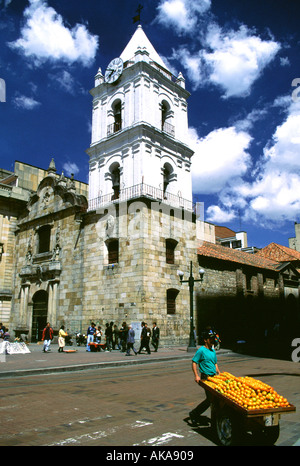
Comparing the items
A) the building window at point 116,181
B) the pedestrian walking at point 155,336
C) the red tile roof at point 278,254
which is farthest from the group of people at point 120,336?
the red tile roof at point 278,254

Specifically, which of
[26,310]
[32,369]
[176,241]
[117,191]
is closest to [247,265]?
[176,241]

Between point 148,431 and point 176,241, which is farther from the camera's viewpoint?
point 176,241

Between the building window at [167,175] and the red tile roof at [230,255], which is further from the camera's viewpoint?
the red tile roof at [230,255]

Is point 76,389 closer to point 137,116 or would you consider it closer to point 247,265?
point 137,116

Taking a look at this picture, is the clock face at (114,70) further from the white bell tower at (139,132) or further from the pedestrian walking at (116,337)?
the pedestrian walking at (116,337)

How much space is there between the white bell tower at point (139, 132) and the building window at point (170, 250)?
2601 mm

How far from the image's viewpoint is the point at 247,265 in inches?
1206

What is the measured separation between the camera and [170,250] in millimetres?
22719

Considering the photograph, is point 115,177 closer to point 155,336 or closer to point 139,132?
point 139,132

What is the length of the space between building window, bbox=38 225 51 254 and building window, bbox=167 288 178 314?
10903mm

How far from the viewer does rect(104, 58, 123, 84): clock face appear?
25641 millimetres

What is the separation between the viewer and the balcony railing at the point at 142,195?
2159 centimetres

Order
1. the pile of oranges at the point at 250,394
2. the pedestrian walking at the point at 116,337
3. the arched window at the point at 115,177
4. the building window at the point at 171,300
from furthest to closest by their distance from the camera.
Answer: the arched window at the point at 115,177 < the building window at the point at 171,300 < the pedestrian walking at the point at 116,337 < the pile of oranges at the point at 250,394

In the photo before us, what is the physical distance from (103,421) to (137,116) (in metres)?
20.6
